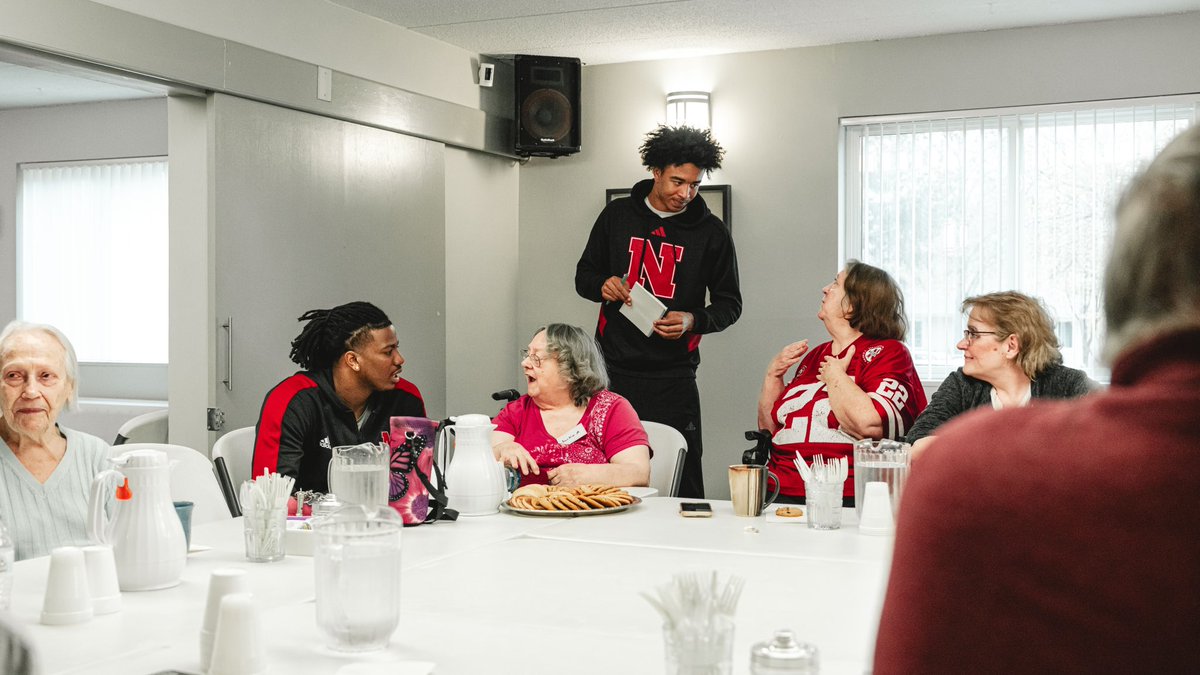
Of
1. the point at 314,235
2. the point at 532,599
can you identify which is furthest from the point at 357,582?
the point at 314,235

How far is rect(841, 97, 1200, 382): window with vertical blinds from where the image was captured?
17.0 ft

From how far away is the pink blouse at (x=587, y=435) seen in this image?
3.28 m

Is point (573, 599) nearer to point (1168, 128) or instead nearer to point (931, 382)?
point (931, 382)

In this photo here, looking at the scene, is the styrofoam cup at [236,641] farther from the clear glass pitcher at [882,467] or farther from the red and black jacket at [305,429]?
the red and black jacket at [305,429]

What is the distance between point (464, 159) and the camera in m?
5.71

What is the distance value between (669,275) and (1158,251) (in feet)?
12.7

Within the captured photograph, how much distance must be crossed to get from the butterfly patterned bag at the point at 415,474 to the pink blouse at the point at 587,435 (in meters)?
0.67

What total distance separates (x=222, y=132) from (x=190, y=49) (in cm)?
33

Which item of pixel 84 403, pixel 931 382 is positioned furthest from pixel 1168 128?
pixel 84 403

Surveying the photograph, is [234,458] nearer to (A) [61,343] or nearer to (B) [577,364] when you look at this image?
(A) [61,343]

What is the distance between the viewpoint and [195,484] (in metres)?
2.78

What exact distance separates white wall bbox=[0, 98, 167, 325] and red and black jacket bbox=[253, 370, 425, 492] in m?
3.86

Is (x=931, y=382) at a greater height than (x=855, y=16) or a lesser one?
lesser

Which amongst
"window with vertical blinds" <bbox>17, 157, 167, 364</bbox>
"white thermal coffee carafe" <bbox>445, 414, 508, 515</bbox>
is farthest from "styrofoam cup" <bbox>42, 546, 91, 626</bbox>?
"window with vertical blinds" <bbox>17, 157, 167, 364</bbox>
